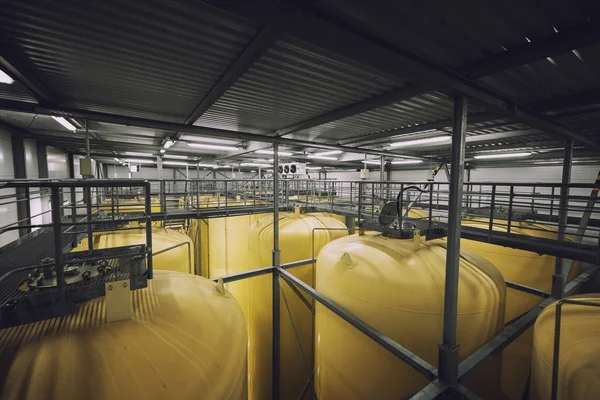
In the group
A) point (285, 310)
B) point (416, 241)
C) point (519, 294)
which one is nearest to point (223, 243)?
point (285, 310)

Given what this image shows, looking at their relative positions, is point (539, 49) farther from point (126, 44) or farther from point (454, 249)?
point (126, 44)

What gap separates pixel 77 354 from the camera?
1.30 meters

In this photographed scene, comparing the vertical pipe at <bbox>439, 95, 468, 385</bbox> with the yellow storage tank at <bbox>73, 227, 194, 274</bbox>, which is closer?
the vertical pipe at <bbox>439, 95, 468, 385</bbox>

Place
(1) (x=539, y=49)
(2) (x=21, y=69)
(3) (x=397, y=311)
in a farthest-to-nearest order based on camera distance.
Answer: (3) (x=397, y=311) < (2) (x=21, y=69) < (1) (x=539, y=49)

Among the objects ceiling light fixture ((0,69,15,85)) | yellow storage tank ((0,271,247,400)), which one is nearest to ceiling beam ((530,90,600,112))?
yellow storage tank ((0,271,247,400))

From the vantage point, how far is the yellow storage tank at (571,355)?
164 cm

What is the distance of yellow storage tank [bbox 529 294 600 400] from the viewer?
1644 millimetres

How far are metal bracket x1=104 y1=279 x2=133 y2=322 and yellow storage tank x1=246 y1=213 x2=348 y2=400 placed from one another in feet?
9.83

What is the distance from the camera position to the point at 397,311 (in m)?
2.36

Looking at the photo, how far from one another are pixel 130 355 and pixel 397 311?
2.12 meters

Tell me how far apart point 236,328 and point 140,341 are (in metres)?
0.64

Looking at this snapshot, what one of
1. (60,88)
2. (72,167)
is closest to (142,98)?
(60,88)

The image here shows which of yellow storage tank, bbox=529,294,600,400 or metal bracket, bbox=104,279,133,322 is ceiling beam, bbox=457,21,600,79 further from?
metal bracket, bbox=104,279,133,322

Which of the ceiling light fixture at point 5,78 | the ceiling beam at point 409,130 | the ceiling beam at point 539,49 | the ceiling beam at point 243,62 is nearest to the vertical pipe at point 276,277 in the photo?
the ceiling beam at point 243,62
